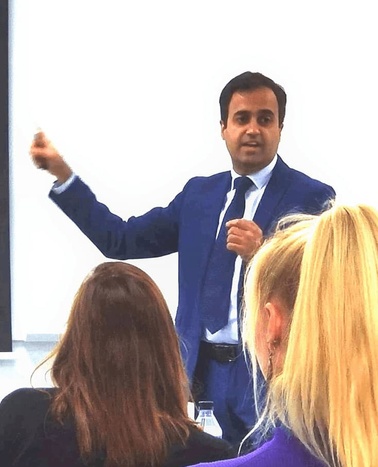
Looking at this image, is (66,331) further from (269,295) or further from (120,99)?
(120,99)

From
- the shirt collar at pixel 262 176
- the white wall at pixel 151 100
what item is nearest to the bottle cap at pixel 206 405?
the shirt collar at pixel 262 176

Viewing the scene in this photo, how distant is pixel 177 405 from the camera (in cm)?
139

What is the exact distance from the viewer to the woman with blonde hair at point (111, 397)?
1.30 meters

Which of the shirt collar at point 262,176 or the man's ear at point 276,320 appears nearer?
the man's ear at point 276,320

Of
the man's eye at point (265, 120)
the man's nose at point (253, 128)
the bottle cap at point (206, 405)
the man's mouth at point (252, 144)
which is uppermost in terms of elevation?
the man's eye at point (265, 120)

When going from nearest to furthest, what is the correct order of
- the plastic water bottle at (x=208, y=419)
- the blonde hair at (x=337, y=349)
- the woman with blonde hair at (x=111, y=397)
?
the blonde hair at (x=337, y=349)
the woman with blonde hair at (x=111, y=397)
the plastic water bottle at (x=208, y=419)

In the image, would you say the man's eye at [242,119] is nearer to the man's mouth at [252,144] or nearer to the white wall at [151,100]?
the man's mouth at [252,144]

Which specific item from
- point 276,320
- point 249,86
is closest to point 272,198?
point 249,86

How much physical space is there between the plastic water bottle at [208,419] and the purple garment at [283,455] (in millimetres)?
997

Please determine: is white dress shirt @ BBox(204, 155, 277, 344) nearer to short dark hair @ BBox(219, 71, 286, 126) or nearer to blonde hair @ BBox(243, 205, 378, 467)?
short dark hair @ BBox(219, 71, 286, 126)

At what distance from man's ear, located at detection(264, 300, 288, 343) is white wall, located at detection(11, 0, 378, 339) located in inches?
76.6

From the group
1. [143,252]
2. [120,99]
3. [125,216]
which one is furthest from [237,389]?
[120,99]

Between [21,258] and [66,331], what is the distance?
1.41m

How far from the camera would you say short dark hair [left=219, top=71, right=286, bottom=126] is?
84.4 inches
